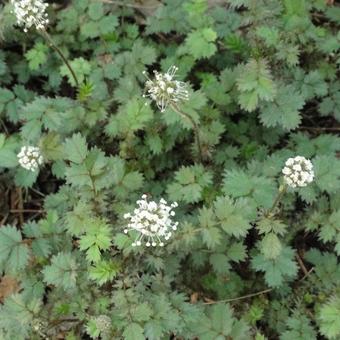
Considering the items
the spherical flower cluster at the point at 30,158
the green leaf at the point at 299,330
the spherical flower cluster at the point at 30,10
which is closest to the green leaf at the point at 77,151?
the spherical flower cluster at the point at 30,158

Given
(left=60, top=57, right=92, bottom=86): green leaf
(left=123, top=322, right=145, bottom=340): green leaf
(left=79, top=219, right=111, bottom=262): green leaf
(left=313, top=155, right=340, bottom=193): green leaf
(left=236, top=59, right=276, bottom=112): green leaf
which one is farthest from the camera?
(left=60, top=57, right=92, bottom=86): green leaf

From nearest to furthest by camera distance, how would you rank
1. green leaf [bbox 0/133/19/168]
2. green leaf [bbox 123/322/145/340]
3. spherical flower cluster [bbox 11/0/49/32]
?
1. green leaf [bbox 123/322/145/340]
2. spherical flower cluster [bbox 11/0/49/32]
3. green leaf [bbox 0/133/19/168]

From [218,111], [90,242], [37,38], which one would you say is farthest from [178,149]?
[37,38]

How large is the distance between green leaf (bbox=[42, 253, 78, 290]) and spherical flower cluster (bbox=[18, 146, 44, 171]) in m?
0.69

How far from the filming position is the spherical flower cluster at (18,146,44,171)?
3.62m

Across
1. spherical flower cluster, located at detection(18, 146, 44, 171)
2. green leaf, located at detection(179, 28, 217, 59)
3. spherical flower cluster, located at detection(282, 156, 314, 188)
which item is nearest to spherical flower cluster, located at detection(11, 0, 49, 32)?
spherical flower cluster, located at detection(18, 146, 44, 171)

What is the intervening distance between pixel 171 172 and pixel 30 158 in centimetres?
107

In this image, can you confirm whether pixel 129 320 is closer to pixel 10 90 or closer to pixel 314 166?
A: pixel 314 166

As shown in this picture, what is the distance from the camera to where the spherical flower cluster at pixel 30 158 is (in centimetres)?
362

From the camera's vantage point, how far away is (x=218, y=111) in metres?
3.86

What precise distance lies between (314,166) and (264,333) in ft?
4.19

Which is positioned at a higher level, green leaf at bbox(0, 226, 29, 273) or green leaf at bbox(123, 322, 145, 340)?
green leaf at bbox(123, 322, 145, 340)

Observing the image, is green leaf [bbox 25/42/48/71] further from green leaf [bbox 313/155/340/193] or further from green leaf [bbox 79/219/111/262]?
green leaf [bbox 313/155/340/193]

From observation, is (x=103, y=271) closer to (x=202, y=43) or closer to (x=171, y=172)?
(x=171, y=172)
